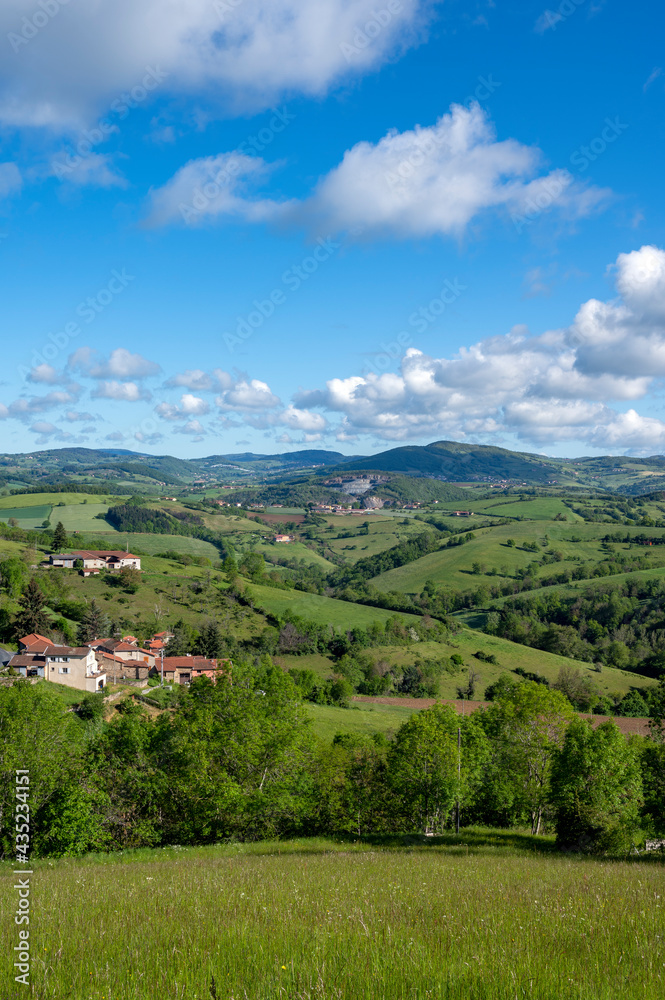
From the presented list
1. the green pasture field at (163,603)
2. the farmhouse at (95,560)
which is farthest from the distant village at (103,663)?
the farmhouse at (95,560)

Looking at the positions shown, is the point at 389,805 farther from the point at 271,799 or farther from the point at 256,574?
the point at 256,574

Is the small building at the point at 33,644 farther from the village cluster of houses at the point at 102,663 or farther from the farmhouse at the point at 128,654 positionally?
the farmhouse at the point at 128,654

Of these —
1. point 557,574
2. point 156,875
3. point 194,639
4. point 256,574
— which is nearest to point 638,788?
point 156,875

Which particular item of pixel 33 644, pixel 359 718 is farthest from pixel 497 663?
pixel 33 644

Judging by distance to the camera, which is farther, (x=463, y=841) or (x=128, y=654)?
(x=128, y=654)

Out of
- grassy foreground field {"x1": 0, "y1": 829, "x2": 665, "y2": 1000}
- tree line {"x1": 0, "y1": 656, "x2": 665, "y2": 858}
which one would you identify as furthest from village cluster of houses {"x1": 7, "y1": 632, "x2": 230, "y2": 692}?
grassy foreground field {"x1": 0, "y1": 829, "x2": 665, "y2": 1000}

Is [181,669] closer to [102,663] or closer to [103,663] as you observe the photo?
[103,663]
